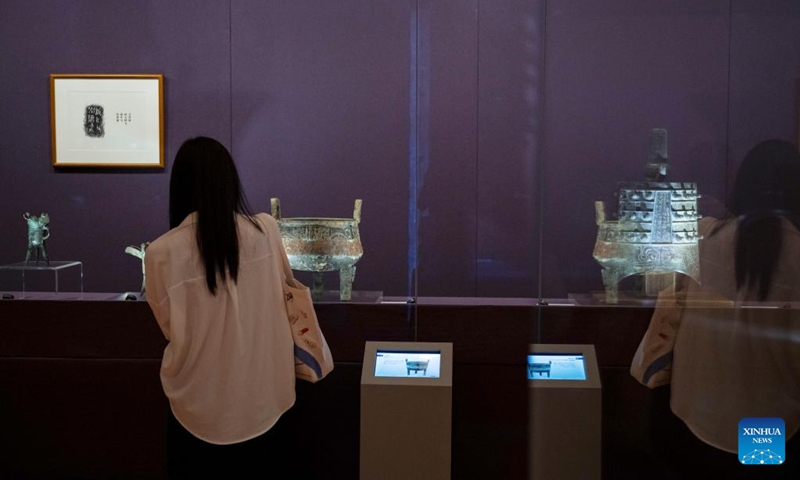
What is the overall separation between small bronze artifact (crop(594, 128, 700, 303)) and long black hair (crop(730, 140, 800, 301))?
0.28ft

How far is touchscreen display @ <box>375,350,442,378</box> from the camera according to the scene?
7.38 feet

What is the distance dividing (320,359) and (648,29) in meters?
1.27

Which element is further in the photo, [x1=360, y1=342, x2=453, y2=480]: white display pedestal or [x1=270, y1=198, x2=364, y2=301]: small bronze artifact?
[x1=270, y1=198, x2=364, y2=301]: small bronze artifact

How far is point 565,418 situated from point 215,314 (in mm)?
944

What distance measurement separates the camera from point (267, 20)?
3.34 m

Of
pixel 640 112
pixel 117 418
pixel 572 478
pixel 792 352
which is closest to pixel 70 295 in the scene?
pixel 117 418

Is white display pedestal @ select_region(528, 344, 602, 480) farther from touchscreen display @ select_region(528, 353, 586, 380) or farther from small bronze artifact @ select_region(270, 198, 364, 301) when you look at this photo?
small bronze artifact @ select_region(270, 198, 364, 301)

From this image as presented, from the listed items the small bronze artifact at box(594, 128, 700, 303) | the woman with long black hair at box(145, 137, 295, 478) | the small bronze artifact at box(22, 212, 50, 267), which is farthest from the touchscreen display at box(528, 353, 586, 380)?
the small bronze artifact at box(22, 212, 50, 267)

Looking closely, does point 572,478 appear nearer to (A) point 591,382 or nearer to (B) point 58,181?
(A) point 591,382

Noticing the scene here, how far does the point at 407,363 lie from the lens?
230 centimetres

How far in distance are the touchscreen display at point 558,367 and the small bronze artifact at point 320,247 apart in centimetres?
122

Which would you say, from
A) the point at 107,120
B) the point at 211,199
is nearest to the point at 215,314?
the point at 211,199

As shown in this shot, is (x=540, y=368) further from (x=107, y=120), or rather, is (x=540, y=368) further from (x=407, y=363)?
(x=107, y=120)

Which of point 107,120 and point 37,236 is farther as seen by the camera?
point 107,120
